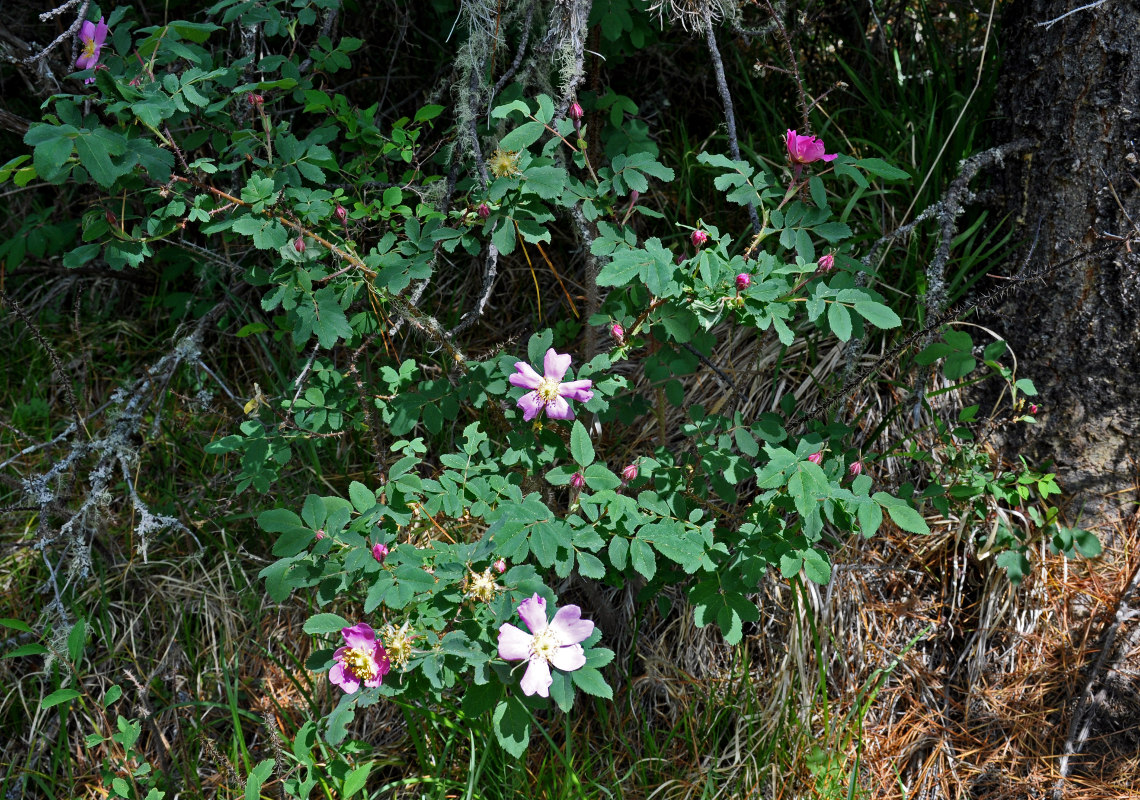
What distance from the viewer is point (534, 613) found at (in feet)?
4.12

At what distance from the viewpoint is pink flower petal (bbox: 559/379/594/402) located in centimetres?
140

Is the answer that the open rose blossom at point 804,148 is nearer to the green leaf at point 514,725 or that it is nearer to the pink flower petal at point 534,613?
the pink flower petal at point 534,613

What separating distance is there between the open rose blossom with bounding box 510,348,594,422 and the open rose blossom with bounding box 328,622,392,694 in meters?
0.44

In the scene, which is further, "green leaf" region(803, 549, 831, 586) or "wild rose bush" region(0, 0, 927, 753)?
"green leaf" region(803, 549, 831, 586)

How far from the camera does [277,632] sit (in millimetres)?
2080

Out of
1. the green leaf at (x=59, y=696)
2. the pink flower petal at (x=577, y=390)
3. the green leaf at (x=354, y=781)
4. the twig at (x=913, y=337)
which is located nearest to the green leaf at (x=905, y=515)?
the twig at (x=913, y=337)

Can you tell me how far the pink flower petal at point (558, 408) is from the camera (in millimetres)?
1401

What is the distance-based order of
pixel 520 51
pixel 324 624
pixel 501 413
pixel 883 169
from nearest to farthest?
pixel 324 624
pixel 883 169
pixel 520 51
pixel 501 413

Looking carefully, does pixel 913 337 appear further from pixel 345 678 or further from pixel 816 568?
pixel 345 678

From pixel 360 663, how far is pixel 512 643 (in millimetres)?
260

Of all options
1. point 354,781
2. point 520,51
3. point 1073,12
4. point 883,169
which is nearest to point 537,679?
point 354,781

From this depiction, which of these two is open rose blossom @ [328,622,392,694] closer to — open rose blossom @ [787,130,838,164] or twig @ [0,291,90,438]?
twig @ [0,291,90,438]

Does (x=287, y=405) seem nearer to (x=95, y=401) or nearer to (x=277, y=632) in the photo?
(x=277, y=632)

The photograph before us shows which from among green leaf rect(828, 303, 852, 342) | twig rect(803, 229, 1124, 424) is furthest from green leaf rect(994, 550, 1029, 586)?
green leaf rect(828, 303, 852, 342)
